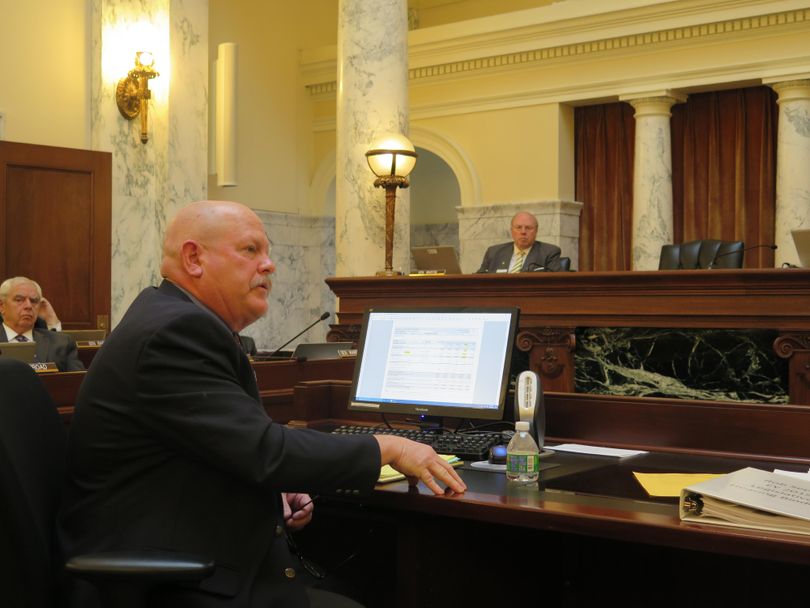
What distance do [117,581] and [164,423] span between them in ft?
0.94

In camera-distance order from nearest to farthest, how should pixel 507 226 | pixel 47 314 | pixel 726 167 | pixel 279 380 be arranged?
pixel 279 380 → pixel 47 314 → pixel 726 167 → pixel 507 226

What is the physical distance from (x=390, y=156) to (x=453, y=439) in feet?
13.7

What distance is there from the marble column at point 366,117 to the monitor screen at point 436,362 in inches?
162

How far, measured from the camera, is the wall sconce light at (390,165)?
262 inches

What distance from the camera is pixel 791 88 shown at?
27.7 ft

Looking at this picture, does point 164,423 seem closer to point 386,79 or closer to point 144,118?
point 386,79

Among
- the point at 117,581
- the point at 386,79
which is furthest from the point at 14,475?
the point at 386,79

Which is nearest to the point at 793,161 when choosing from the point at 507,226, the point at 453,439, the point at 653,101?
the point at 653,101

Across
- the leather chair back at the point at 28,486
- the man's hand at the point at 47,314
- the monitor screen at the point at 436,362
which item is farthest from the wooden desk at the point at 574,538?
the man's hand at the point at 47,314

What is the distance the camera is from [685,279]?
5098 mm

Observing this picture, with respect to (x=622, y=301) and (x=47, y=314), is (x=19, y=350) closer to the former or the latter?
(x=47, y=314)

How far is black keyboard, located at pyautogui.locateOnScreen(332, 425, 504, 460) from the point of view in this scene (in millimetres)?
2570

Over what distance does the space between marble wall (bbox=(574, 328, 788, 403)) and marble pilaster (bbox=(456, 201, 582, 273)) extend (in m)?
4.29

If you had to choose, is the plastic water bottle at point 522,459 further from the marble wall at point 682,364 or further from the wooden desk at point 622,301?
the marble wall at point 682,364
